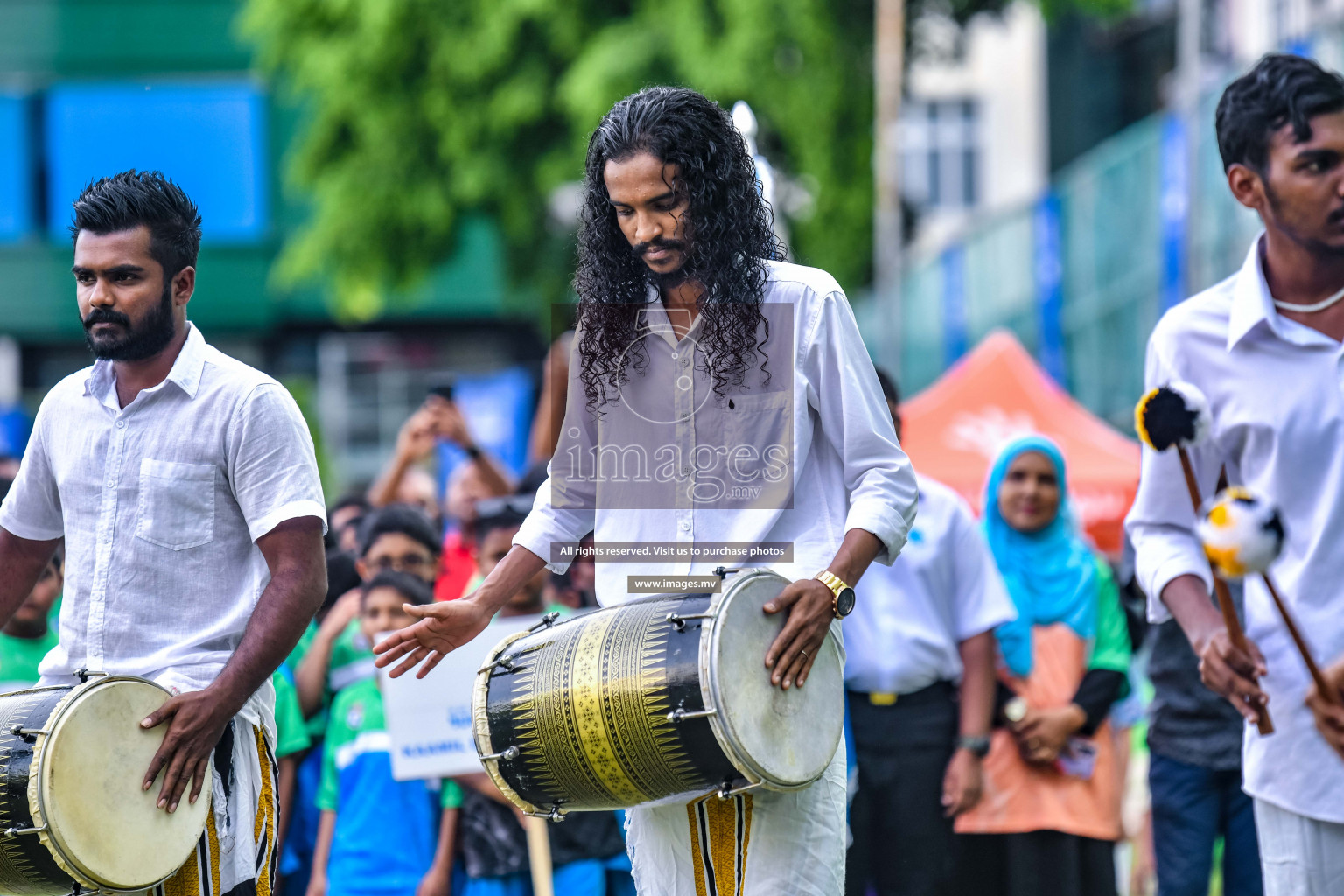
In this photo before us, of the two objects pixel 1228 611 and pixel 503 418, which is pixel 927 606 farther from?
pixel 503 418

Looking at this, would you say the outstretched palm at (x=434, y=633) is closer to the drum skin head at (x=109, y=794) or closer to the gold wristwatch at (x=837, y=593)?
the drum skin head at (x=109, y=794)

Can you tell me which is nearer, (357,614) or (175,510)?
(175,510)

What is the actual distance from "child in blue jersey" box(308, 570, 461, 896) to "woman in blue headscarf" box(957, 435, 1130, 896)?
175 cm

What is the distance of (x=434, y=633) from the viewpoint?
3.38 metres

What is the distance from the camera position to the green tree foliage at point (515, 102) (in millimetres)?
17031

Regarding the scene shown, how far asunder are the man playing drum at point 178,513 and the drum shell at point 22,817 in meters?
0.15

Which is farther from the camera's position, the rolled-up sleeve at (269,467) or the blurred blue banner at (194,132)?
the blurred blue banner at (194,132)

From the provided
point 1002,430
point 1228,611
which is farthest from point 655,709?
point 1002,430

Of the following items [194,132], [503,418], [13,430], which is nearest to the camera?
[503,418]

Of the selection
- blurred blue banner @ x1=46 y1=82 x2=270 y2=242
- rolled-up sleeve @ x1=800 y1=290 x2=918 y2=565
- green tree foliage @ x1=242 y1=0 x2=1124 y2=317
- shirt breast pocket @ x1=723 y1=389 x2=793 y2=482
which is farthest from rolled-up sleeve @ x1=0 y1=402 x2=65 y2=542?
blurred blue banner @ x1=46 y1=82 x2=270 y2=242

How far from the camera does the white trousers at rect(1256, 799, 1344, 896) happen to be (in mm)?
3164

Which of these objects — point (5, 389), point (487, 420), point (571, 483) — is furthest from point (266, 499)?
point (5, 389)

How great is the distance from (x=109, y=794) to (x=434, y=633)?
73 cm

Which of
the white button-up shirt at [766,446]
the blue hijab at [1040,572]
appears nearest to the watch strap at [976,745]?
the blue hijab at [1040,572]
